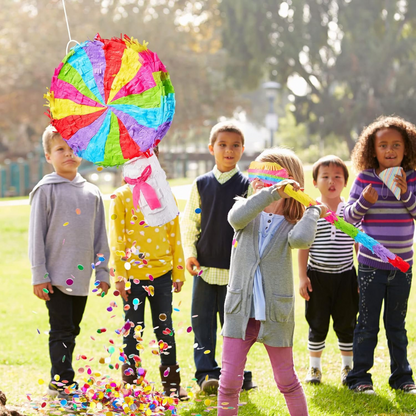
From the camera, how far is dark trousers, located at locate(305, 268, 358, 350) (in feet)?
11.6

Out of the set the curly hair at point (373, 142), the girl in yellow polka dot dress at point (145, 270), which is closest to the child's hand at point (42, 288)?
the girl in yellow polka dot dress at point (145, 270)

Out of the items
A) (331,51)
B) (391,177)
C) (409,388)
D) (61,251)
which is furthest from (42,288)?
(331,51)

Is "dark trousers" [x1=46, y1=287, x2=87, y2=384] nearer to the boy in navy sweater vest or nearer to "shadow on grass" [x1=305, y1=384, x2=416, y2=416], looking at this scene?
the boy in navy sweater vest

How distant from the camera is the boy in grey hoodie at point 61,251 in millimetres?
3172

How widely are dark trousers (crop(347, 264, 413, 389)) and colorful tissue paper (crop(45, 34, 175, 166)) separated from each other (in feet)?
5.14

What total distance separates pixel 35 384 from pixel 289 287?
1884 millimetres

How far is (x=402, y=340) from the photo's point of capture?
3379mm

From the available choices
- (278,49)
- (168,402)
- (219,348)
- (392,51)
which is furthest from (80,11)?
(168,402)

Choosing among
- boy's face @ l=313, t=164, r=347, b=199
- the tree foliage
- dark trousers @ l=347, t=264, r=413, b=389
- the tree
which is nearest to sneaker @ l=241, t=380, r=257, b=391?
dark trousers @ l=347, t=264, r=413, b=389

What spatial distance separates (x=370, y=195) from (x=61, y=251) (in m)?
1.63

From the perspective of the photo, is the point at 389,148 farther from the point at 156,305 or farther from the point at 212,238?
the point at 156,305

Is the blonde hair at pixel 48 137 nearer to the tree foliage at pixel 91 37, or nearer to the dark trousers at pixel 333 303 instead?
the dark trousers at pixel 333 303

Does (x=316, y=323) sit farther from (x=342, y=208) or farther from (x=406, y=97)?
(x=406, y=97)

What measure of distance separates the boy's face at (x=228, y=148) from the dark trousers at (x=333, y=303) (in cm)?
80
